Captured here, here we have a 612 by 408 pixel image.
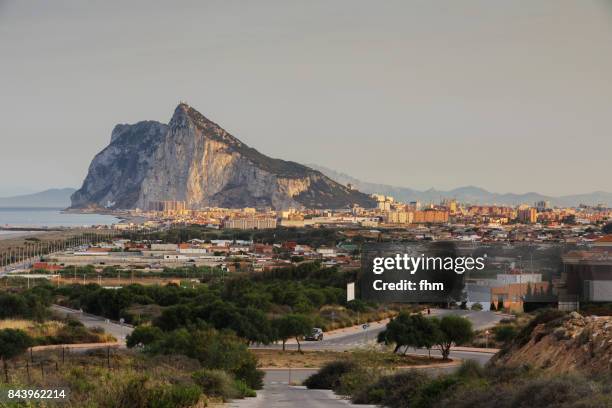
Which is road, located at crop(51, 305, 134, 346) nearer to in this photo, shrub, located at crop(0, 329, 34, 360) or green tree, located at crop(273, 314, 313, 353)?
green tree, located at crop(273, 314, 313, 353)

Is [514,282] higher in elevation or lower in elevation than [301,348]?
higher

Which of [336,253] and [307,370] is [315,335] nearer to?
[307,370]

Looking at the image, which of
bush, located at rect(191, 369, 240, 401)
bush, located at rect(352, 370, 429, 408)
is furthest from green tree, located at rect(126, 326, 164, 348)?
bush, located at rect(352, 370, 429, 408)

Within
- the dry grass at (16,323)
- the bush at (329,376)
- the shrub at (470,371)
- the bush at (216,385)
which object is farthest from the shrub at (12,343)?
the shrub at (470,371)

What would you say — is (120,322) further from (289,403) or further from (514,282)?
(289,403)

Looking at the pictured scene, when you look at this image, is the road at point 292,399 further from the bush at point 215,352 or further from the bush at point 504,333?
the bush at point 504,333

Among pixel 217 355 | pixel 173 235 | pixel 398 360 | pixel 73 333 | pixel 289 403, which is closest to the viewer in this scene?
pixel 289 403

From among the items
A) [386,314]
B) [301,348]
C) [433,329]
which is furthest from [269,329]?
[386,314]
